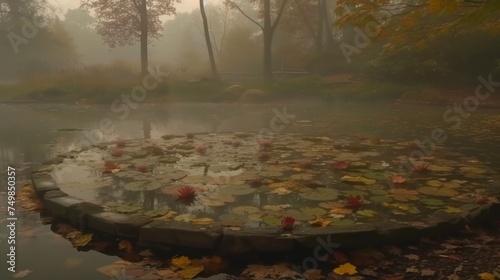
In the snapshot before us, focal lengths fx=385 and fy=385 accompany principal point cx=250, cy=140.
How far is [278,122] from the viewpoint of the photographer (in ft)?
36.7

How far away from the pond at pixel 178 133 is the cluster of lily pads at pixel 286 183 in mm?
108

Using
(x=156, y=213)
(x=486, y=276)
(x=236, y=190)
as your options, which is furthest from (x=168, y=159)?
(x=486, y=276)

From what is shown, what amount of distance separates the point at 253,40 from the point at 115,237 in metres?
39.8

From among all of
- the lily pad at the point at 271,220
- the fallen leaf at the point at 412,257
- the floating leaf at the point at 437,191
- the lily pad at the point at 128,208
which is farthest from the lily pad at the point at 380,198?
the lily pad at the point at 128,208

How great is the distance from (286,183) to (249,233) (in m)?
1.73

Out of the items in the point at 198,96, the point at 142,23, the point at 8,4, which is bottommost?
the point at 198,96

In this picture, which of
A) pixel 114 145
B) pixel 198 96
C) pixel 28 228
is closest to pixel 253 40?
pixel 198 96

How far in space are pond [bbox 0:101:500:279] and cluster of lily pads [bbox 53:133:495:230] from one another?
0.35ft

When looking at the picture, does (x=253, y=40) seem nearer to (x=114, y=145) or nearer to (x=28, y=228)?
(x=114, y=145)

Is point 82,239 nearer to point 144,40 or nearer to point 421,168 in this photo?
point 421,168

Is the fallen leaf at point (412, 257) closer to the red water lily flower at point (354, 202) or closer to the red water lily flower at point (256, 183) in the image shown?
the red water lily flower at point (354, 202)

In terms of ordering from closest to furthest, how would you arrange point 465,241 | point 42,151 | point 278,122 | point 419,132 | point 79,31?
point 465,241 → point 42,151 → point 419,132 → point 278,122 → point 79,31

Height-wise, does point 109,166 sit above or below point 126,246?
above

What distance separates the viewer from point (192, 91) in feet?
68.0
